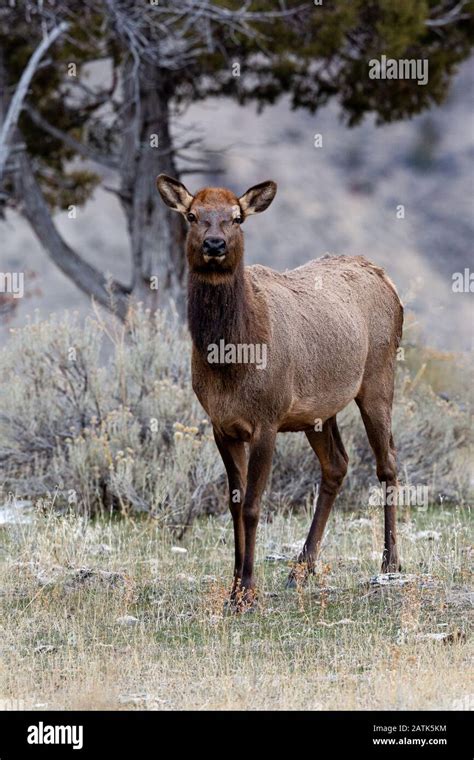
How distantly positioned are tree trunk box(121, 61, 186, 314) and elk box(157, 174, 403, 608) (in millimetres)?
10302

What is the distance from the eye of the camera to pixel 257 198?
8023mm

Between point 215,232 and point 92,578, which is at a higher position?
point 215,232

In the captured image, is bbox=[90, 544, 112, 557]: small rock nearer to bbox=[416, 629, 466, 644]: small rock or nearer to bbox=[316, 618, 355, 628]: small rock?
bbox=[316, 618, 355, 628]: small rock

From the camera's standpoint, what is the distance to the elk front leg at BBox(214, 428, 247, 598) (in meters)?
8.08

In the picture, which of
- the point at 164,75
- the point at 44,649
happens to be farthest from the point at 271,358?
the point at 164,75

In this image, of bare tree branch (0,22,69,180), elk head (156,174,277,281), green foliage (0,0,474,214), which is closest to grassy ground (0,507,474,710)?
elk head (156,174,277,281)

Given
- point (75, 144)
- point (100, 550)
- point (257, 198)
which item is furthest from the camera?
point (75, 144)

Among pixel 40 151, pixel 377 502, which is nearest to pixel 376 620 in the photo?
pixel 377 502

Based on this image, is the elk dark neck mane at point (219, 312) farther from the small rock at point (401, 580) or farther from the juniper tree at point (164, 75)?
the juniper tree at point (164, 75)

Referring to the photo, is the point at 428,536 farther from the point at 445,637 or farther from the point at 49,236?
the point at 49,236

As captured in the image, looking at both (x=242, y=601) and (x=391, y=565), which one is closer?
(x=242, y=601)

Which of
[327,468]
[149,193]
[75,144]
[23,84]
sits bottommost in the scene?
[327,468]

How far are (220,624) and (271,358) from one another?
164 centimetres

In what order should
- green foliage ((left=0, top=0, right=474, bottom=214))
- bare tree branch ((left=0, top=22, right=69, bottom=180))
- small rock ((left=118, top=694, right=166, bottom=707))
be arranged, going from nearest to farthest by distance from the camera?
small rock ((left=118, top=694, right=166, bottom=707)) → bare tree branch ((left=0, top=22, right=69, bottom=180)) → green foliage ((left=0, top=0, right=474, bottom=214))
